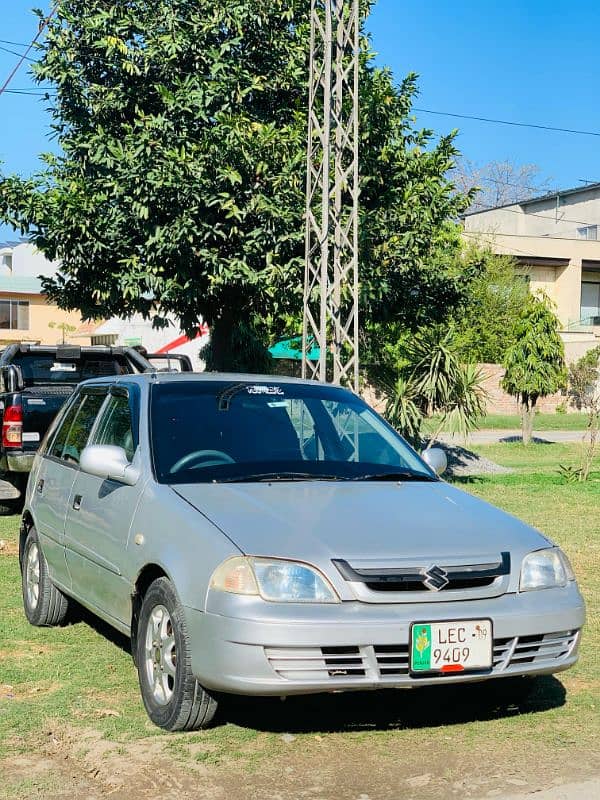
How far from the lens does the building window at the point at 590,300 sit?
59.7m

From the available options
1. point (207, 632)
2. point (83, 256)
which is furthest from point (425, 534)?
point (83, 256)

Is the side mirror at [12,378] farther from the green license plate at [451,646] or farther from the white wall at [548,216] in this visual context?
the white wall at [548,216]

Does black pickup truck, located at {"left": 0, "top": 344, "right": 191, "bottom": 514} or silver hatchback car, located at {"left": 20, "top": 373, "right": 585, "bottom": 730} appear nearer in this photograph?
silver hatchback car, located at {"left": 20, "top": 373, "right": 585, "bottom": 730}

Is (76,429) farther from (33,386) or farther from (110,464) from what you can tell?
(33,386)

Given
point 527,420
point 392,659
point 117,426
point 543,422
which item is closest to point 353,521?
point 392,659

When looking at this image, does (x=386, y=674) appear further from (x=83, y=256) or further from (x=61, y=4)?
(x=61, y=4)

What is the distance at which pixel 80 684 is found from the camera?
5.94 m

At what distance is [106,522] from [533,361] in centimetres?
2519

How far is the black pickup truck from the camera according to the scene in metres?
12.2

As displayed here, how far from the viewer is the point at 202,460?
5.70 meters

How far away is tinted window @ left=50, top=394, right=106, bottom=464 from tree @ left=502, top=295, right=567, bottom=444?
909 inches

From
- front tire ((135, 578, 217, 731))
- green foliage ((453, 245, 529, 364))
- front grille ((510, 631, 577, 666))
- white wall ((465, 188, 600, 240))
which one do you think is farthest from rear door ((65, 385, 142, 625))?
white wall ((465, 188, 600, 240))

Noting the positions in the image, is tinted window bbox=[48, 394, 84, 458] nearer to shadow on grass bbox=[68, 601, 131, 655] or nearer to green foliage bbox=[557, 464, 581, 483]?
shadow on grass bbox=[68, 601, 131, 655]

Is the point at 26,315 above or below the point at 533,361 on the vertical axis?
above
